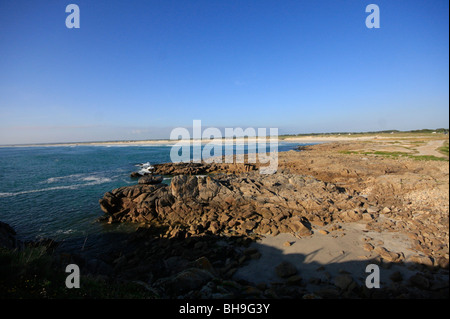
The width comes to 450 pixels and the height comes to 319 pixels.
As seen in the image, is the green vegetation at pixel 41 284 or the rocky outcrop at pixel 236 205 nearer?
the green vegetation at pixel 41 284

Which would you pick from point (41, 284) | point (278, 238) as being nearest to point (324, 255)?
point (278, 238)

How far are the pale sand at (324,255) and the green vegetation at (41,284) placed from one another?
4.89 m

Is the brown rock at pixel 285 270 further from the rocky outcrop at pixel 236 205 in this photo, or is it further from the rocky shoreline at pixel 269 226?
the rocky outcrop at pixel 236 205

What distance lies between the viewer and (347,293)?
6770mm

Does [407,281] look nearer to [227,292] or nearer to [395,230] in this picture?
[395,230]

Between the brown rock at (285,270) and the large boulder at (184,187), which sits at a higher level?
the large boulder at (184,187)

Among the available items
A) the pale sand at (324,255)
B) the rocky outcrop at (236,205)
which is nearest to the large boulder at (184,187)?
the rocky outcrop at (236,205)

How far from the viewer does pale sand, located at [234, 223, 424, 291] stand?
812cm

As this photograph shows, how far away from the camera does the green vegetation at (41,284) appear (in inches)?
211

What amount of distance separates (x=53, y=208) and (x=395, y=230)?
29.4m

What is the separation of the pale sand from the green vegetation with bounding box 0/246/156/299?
489cm

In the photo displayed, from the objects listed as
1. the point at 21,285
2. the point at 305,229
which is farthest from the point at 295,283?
the point at 21,285
